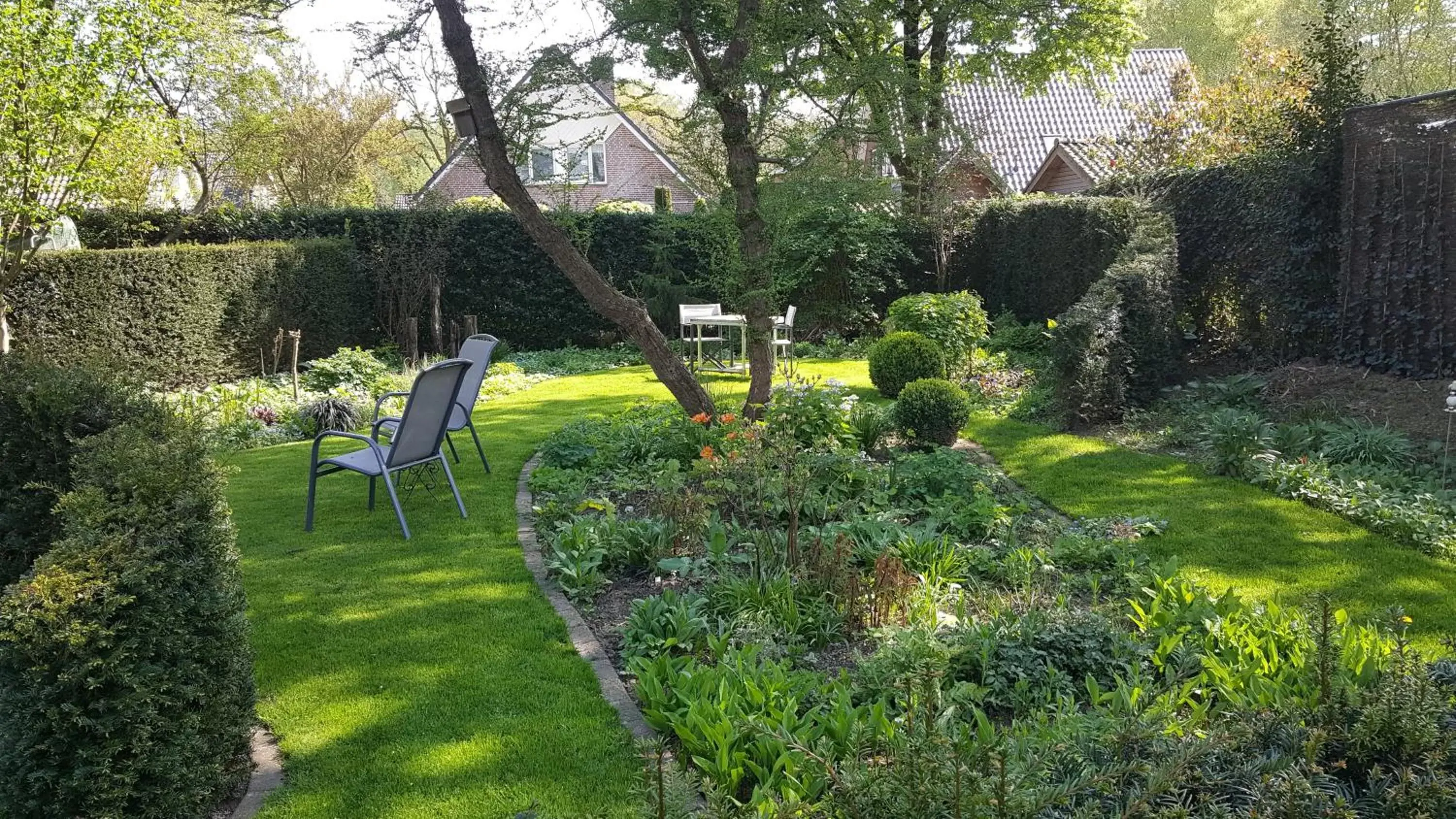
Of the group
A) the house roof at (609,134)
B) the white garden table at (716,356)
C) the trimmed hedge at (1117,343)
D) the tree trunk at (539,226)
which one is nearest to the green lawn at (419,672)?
the tree trunk at (539,226)

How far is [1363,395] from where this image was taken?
7.48 metres

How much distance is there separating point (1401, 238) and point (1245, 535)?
457 cm

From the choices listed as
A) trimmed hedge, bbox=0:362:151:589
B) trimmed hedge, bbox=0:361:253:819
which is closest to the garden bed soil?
trimmed hedge, bbox=0:361:253:819

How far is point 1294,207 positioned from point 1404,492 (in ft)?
13.0

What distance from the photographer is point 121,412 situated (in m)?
3.46

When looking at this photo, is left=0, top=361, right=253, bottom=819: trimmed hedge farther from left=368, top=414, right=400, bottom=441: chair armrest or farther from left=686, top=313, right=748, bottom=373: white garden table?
left=686, top=313, right=748, bottom=373: white garden table

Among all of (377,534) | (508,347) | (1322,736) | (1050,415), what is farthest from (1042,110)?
(1322,736)

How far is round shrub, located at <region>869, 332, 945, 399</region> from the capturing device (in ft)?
30.8

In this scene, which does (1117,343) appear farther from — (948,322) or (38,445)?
(38,445)

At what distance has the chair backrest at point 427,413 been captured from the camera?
5.27 m

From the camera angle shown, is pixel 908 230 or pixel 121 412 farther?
pixel 908 230

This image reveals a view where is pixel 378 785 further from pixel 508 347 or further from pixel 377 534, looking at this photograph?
pixel 508 347

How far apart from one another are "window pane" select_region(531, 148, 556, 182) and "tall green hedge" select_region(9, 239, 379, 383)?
16.5 ft

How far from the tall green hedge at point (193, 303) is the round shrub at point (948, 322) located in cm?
797
